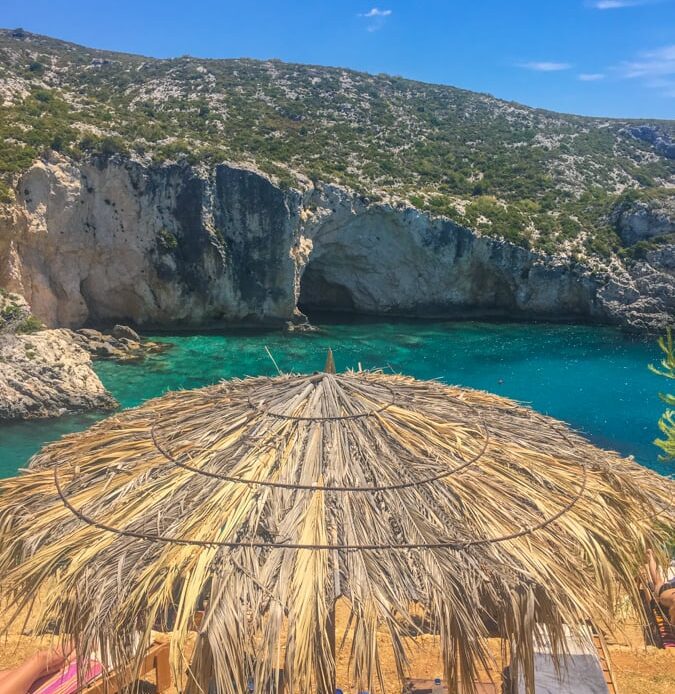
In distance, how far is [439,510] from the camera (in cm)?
322

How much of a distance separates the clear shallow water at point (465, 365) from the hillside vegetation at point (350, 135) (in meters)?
6.56

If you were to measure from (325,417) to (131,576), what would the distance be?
1515mm

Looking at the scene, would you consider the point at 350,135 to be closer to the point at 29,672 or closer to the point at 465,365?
the point at 465,365

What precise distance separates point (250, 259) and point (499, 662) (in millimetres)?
23375

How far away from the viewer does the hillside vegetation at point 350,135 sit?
1084 inches

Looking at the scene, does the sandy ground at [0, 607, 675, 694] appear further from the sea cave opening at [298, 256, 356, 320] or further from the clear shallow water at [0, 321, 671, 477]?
the sea cave opening at [298, 256, 356, 320]

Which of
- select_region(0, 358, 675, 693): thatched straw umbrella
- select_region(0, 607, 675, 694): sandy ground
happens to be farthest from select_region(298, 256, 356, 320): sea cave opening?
select_region(0, 358, 675, 693): thatched straw umbrella

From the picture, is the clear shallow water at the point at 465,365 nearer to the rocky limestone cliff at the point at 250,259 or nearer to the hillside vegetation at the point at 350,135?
the rocky limestone cliff at the point at 250,259

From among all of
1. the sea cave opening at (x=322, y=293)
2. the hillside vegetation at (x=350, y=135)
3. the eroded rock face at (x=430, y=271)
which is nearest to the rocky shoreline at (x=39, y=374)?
the hillside vegetation at (x=350, y=135)

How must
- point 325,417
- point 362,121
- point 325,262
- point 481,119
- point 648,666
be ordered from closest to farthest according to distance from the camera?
point 325,417 < point 648,666 < point 325,262 < point 362,121 < point 481,119

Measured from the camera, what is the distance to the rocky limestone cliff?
23641 mm

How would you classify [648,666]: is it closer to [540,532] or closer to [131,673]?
[540,532]

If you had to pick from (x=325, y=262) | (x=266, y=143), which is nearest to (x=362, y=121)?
(x=266, y=143)

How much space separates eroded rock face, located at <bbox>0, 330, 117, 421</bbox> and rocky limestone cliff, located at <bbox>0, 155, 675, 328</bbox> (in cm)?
622
